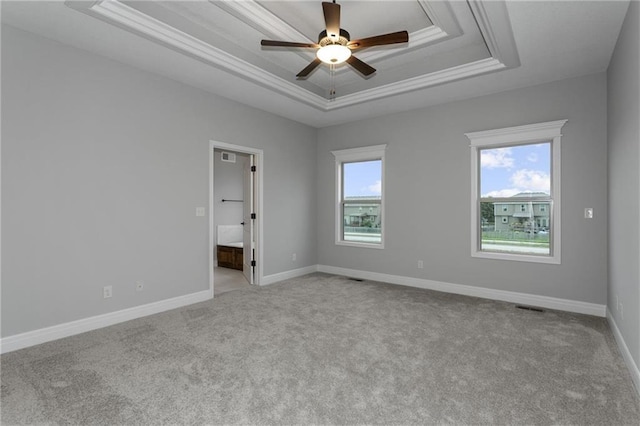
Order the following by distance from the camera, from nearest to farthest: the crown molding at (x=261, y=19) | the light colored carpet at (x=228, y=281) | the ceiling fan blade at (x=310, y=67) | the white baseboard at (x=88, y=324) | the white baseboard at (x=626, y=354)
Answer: the white baseboard at (x=626, y=354), the white baseboard at (x=88, y=324), the crown molding at (x=261, y=19), the ceiling fan blade at (x=310, y=67), the light colored carpet at (x=228, y=281)

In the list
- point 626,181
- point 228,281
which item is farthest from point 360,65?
point 228,281

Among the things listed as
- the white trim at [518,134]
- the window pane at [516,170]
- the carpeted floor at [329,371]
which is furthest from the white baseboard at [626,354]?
the white trim at [518,134]

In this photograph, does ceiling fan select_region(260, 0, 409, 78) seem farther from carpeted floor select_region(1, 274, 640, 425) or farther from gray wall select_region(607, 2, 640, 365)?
carpeted floor select_region(1, 274, 640, 425)

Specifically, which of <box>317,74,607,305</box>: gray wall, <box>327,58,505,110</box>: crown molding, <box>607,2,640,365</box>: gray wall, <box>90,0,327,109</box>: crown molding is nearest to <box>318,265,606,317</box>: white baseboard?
<box>317,74,607,305</box>: gray wall

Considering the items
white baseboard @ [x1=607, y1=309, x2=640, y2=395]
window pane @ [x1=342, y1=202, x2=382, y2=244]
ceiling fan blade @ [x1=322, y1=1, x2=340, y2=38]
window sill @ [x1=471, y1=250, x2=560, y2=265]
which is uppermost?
ceiling fan blade @ [x1=322, y1=1, x2=340, y2=38]

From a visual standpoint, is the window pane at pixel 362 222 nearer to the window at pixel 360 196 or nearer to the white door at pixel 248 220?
the window at pixel 360 196

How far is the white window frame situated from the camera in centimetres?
393

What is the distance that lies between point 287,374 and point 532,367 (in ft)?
6.31

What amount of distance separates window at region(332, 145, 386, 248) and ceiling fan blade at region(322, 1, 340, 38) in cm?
294

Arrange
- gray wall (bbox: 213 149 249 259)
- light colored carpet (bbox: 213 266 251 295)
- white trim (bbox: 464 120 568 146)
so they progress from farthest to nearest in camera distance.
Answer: gray wall (bbox: 213 149 249 259), light colored carpet (bbox: 213 266 251 295), white trim (bbox: 464 120 568 146)

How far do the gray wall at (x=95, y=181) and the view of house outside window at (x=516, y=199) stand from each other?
12.3ft

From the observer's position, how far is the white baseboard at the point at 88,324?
2836 millimetres

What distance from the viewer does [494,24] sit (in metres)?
2.82

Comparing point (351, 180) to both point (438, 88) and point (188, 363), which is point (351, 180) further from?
point (188, 363)
